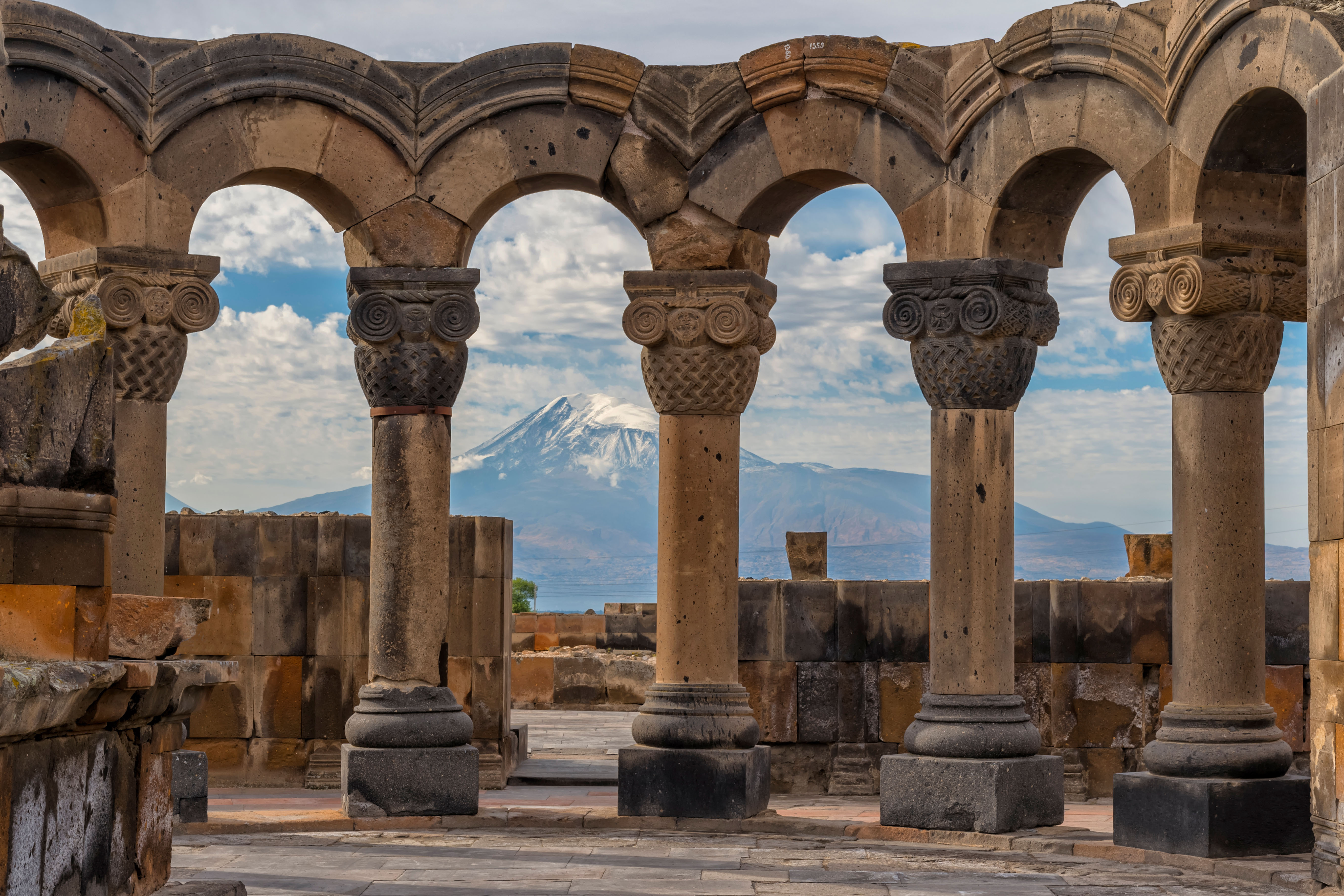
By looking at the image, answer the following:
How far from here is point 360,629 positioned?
12.8 m

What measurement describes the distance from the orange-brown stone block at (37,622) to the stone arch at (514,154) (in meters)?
6.68

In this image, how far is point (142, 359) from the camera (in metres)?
10.5

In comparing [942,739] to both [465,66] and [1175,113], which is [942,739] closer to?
[1175,113]

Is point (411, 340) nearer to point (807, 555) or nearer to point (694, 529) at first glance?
point (694, 529)

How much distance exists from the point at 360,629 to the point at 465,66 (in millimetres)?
4532

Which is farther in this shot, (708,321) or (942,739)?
(708,321)

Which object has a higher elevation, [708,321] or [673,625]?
[708,321]

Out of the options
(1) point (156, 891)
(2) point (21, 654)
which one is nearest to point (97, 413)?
(2) point (21, 654)

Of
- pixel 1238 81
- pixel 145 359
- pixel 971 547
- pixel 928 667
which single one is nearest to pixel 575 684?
pixel 928 667

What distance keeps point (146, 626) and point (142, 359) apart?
5.72 meters

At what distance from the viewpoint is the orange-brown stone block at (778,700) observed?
1246 cm

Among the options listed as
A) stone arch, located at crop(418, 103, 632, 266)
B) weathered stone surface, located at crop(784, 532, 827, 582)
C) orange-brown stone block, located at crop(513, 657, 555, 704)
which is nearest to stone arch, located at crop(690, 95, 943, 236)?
stone arch, located at crop(418, 103, 632, 266)

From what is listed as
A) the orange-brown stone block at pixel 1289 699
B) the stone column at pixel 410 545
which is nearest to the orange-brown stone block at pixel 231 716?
the stone column at pixel 410 545

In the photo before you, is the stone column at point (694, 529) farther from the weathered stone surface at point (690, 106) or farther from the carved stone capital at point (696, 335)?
the weathered stone surface at point (690, 106)
